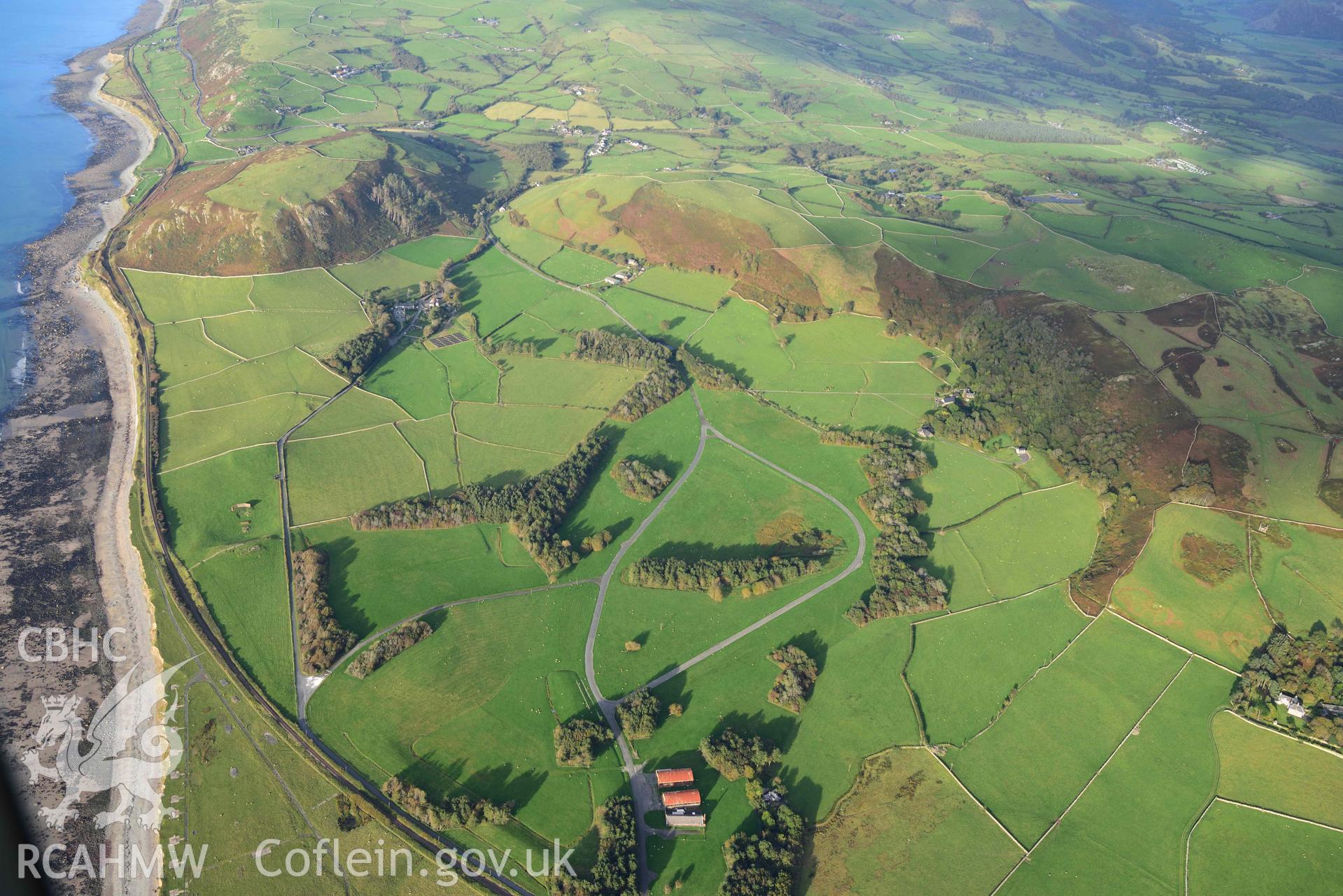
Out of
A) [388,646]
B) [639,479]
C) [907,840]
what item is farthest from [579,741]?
[639,479]

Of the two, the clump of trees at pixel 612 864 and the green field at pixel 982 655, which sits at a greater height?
the green field at pixel 982 655

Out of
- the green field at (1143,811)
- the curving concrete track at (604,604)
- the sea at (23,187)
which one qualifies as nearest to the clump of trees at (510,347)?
the curving concrete track at (604,604)

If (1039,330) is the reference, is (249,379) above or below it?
below

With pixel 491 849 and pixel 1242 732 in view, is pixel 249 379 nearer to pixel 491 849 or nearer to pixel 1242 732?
pixel 491 849

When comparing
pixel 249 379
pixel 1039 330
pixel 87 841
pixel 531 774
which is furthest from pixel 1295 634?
pixel 249 379

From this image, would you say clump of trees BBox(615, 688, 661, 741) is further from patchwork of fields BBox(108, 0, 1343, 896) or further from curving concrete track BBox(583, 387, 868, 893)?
curving concrete track BBox(583, 387, 868, 893)

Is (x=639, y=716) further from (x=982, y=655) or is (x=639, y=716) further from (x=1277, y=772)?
(x=1277, y=772)

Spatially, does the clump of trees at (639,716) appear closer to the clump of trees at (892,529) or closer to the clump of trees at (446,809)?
the clump of trees at (446,809)
